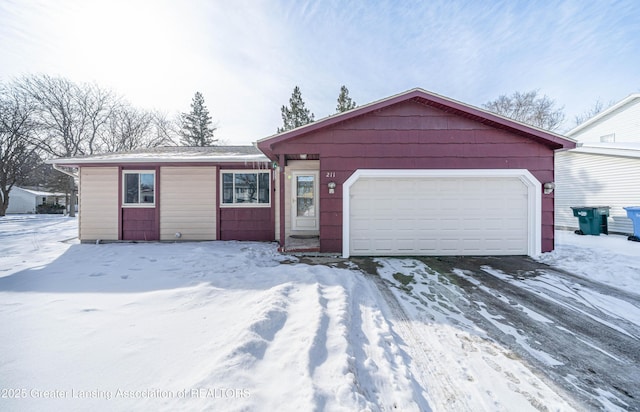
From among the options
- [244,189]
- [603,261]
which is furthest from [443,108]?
[244,189]

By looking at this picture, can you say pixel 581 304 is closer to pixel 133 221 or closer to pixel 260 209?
pixel 260 209

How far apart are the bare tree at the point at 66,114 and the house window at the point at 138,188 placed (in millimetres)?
16011

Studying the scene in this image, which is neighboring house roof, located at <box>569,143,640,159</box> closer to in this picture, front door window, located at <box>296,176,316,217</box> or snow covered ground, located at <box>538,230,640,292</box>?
snow covered ground, located at <box>538,230,640,292</box>

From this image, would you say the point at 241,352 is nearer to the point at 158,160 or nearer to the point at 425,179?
the point at 425,179

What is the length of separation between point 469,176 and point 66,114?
2612cm

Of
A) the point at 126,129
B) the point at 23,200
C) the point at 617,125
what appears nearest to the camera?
the point at 617,125

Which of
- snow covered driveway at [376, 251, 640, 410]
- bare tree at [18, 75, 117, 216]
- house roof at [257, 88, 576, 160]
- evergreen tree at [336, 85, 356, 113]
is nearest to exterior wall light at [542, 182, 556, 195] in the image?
house roof at [257, 88, 576, 160]

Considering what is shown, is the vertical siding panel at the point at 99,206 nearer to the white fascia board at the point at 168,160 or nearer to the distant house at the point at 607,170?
the white fascia board at the point at 168,160

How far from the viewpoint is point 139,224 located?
7496 mm

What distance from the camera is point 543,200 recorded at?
222 inches

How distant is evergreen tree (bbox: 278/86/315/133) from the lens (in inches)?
825

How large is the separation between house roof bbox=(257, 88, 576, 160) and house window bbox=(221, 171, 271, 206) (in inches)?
79.2

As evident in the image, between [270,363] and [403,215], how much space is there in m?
4.59

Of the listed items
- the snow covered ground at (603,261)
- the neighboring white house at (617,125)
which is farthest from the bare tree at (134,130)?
the neighboring white house at (617,125)
